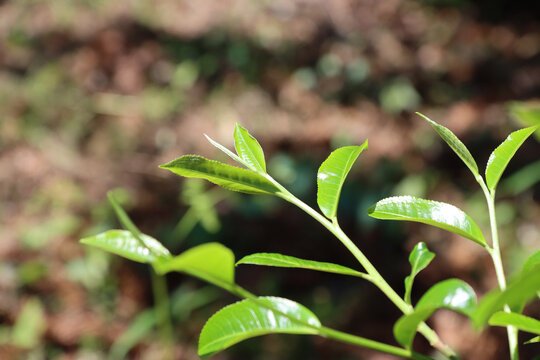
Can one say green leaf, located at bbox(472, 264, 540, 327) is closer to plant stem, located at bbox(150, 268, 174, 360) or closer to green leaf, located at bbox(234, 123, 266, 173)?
green leaf, located at bbox(234, 123, 266, 173)

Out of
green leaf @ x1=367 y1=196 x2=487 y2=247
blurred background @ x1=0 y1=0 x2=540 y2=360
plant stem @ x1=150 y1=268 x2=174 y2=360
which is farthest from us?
blurred background @ x1=0 y1=0 x2=540 y2=360

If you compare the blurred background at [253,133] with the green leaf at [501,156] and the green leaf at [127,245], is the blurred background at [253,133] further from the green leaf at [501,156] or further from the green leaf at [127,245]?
the green leaf at [127,245]

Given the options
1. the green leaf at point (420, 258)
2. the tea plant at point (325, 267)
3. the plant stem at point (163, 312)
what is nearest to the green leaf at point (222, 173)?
the tea plant at point (325, 267)

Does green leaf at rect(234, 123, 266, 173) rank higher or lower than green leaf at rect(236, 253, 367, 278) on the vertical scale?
higher

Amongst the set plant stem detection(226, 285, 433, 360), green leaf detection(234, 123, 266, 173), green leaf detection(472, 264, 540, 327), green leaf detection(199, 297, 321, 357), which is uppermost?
green leaf detection(472, 264, 540, 327)

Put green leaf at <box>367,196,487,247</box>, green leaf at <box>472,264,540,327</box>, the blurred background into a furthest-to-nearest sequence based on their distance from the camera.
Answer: the blurred background, green leaf at <box>367,196,487,247</box>, green leaf at <box>472,264,540,327</box>

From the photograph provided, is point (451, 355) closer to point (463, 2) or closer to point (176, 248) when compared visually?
point (176, 248)

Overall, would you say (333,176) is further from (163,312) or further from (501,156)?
(163,312)

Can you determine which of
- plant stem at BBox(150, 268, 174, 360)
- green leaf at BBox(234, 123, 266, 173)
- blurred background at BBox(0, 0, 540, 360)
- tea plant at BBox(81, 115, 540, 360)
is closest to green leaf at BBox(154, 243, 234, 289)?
tea plant at BBox(81, 115, 540, 360)
